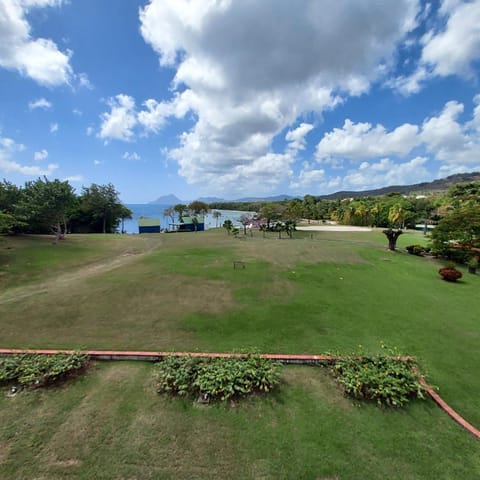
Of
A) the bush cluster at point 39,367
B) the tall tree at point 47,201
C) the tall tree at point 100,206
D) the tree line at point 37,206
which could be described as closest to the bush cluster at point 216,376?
the bush cluster at point 39,367

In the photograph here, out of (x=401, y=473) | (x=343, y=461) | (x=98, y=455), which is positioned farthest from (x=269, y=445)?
(x=98, y=455)

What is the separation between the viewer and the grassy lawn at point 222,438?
3.51m

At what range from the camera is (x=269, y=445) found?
387cm

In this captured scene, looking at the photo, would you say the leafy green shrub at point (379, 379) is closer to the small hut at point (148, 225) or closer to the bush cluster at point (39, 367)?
the bush cluster at point (39, 367)

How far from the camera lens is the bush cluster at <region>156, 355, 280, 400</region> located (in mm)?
4859

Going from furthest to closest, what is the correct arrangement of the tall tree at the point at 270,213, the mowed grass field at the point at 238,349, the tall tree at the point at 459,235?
the tall tree at the point at 270,213, the tall tree at the point at 459,235, the mowed grass field at the point at 238,349

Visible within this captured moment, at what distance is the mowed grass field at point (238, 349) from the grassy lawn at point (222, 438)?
0.07ft

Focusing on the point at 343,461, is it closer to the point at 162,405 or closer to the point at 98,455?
the point at 162,405

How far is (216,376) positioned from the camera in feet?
16.6

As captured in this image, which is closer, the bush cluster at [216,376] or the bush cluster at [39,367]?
the bush cluster at [216,376]

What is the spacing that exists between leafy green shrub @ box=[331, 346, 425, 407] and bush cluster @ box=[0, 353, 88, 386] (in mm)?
5774

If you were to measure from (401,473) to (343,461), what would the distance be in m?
0.78

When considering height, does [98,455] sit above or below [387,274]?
below

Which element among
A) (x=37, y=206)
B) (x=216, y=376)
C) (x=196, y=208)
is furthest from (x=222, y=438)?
(x=196, y=208)
